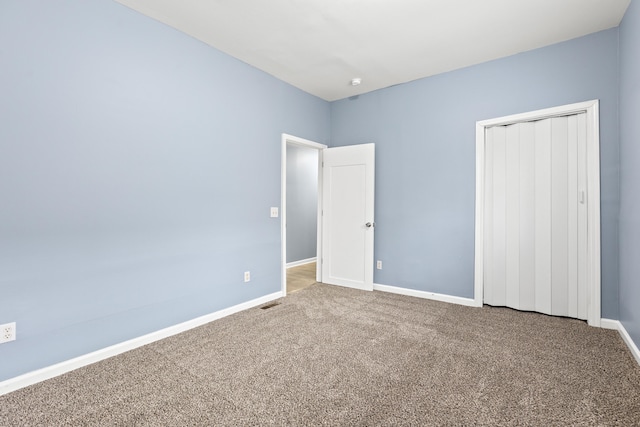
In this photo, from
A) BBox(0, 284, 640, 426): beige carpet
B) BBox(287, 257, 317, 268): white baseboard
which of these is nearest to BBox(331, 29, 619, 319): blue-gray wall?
BBox(0, 284, 640, 426): beige carpet

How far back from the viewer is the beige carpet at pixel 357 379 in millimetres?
1641

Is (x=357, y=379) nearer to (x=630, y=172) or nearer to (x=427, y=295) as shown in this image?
(x=427, y=295)

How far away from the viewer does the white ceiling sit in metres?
2.42

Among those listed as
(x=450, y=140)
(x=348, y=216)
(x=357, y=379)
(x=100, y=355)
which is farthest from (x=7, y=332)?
(x=450, y=140)

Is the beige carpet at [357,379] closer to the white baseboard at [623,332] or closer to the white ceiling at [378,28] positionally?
the white baseboard at [623,332]

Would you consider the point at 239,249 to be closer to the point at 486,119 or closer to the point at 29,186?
the point at 29,186

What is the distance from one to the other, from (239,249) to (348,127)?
2.39m

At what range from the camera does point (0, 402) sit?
1.78 metres

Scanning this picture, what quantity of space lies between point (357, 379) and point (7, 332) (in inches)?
86.9

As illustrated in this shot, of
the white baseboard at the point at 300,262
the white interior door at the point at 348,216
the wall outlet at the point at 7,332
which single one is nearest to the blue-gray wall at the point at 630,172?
the white interior door at the point at 348,216

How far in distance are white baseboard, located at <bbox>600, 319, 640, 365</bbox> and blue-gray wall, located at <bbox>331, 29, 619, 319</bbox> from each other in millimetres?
56

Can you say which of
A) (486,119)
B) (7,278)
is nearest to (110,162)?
(7,278)

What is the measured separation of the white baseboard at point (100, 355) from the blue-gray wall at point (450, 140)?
7.46 feet

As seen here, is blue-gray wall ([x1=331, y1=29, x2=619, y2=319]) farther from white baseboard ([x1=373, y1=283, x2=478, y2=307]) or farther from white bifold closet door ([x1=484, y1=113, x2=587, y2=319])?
white bifold closet door ([x1=484, y1=113, x2=587, y2=319])
